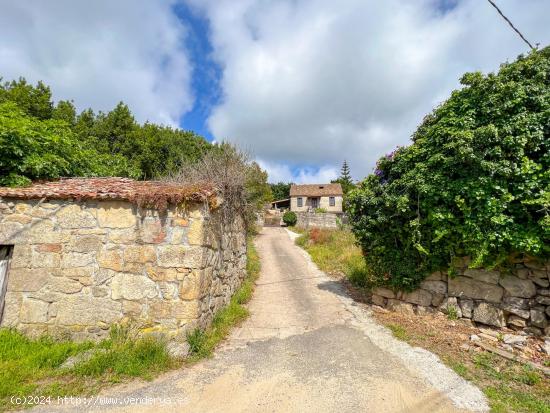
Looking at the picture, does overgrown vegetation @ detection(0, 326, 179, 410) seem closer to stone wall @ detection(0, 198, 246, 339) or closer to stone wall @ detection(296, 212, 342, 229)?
stone wall @ detection(0, 198, 246, 339)

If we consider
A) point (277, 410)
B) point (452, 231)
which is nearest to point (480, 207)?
point (452, 231)

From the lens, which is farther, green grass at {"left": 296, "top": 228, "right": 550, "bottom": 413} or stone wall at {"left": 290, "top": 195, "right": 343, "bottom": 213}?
stone wall at {"left": 290, "top": 195, "right": 343, "bottom": 213}

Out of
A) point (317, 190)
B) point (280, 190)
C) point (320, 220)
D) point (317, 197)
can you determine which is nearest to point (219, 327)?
point (320, 220)

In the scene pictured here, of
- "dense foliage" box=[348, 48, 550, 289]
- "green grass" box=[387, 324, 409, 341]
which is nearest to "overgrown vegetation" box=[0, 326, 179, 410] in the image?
"green grass" box=[387, 324, 409, 341]

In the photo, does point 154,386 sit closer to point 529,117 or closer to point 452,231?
point 452,231

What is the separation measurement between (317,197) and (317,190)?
1211 mm

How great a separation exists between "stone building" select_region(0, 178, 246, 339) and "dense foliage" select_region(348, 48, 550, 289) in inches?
165

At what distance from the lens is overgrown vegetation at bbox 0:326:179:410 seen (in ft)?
11.3

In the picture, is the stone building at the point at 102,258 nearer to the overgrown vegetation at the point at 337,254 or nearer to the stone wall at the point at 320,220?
the overgrown vegetation at the point at 337,254

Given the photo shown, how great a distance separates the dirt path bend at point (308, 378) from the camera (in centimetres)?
328

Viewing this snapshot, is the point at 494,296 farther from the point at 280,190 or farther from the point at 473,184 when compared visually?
the point at 280,190

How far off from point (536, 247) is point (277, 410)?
4.74 metres

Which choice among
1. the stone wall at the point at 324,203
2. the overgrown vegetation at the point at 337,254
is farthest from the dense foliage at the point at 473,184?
the stone wall at the point at 324,203

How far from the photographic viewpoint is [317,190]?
41.7m
